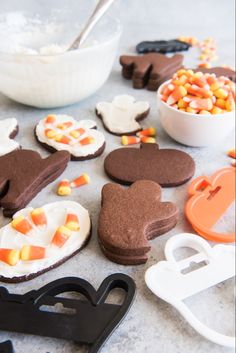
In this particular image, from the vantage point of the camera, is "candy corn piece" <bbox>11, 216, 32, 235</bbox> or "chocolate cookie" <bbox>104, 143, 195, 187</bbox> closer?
"candy corn piece" <bbox>11, 216, 32, 235</bbox>

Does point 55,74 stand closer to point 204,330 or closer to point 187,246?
point 187,246

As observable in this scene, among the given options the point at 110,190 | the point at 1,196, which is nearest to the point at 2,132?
the point at 1,196

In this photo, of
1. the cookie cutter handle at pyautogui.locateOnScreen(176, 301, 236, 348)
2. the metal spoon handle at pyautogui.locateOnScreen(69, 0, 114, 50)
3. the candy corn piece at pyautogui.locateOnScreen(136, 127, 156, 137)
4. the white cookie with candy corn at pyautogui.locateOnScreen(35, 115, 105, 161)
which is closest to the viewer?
the cookie cutter handle at pyautogui.locateOnScreen(176, 301, 236, 348)

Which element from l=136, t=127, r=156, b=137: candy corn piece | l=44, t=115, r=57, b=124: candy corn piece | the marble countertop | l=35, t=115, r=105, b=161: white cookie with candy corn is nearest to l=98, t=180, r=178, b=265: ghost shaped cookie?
the marble countertop

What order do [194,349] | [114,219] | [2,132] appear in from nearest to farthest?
[194,349]
[114,219]
[2,132]

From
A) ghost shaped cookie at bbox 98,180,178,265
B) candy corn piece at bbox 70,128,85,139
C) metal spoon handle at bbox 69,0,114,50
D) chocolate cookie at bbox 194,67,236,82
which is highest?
metal spoon handle at bbox 69,0,114,50

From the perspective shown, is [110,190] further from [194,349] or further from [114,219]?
[194,349]

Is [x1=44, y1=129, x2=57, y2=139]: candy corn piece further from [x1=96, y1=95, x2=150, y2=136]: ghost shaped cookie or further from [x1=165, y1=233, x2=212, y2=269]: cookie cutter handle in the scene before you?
[x1=165, y1=233, x2=212, y2=269]: cookie cutter handle

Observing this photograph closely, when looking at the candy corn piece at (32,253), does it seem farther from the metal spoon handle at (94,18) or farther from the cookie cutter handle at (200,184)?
the metal spoon handle at (94,18)
